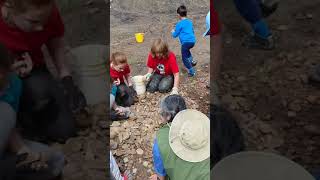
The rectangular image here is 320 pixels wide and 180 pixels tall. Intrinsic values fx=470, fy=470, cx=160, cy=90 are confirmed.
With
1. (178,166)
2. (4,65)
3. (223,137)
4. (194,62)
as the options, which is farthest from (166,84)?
(4,65)

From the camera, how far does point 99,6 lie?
12.6ft

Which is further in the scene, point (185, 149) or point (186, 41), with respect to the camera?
point (186, 41)

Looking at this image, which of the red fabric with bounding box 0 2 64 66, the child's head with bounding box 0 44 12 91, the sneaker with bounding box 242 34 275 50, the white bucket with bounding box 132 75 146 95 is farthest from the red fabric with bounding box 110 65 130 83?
the child's head with bounding box 0 44 12 91

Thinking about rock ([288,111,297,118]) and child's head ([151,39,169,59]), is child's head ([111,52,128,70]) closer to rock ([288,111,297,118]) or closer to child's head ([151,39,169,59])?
child's head ([151,39,169,59])

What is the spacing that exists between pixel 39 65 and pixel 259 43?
1590 millimetres

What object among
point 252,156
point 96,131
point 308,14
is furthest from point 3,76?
point 308,14

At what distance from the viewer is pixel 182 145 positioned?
1.78 metres

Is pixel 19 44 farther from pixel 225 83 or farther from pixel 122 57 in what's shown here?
pixel 225 83

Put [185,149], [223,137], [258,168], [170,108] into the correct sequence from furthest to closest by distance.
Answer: [170,108]
[223,137]
[185,149]
[258,168]

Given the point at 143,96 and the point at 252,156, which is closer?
the point at 252,156

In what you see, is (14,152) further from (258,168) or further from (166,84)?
(166,84)

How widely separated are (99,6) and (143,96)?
1.24m

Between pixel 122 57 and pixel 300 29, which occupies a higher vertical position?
pixel 300 29

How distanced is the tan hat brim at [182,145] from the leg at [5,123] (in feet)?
2.01
